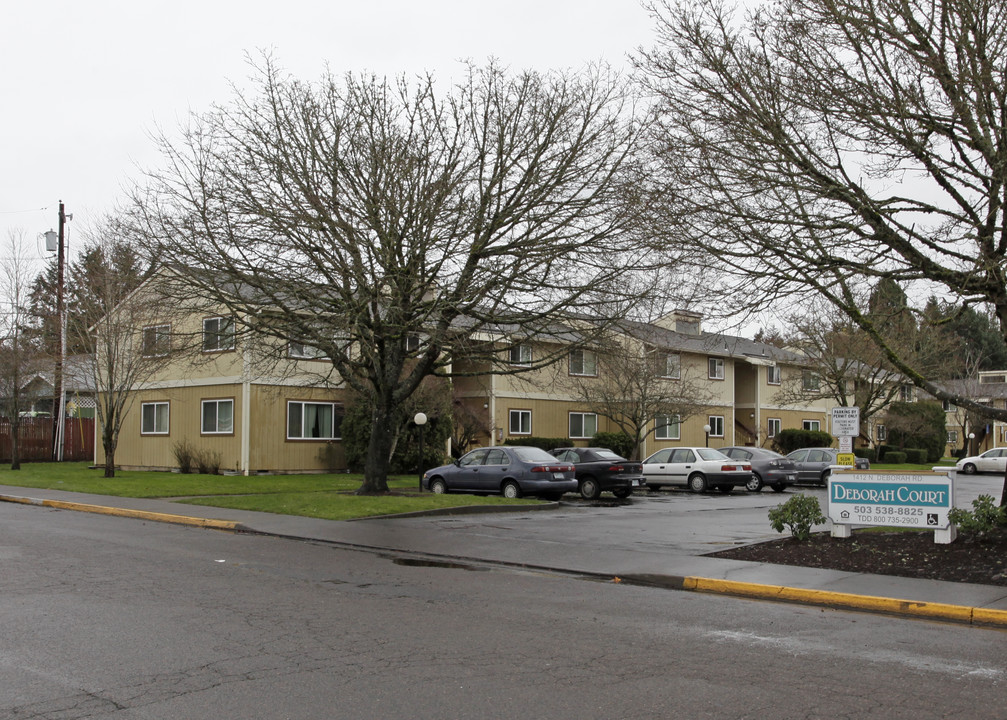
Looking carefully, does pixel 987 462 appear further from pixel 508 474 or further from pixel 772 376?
pixel 508 474

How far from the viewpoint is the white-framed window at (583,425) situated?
42.2 metres

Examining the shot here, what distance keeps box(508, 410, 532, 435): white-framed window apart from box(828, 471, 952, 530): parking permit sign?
25.8 metres

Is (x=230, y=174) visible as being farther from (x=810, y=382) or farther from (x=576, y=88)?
(x=810, y=382)

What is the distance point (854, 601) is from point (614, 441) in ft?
99.0

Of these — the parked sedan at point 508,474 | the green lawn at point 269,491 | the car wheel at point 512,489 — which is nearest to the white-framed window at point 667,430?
the green lawn at point 269,491

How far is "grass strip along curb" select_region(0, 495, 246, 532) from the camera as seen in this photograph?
55.9 feet

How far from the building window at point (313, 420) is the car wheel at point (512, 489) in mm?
11771

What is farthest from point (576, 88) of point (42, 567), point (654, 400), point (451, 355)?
point (654, 400)

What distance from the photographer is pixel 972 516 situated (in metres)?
12.1

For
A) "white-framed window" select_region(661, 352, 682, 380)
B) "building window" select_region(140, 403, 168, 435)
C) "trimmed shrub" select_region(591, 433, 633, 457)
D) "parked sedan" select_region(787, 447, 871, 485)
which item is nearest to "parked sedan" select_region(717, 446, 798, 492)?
"parked sedan" select_region(787, 447, 871, 485)

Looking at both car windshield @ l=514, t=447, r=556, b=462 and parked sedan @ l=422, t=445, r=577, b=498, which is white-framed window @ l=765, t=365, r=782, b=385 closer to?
parked sedan @ l=422, t=445, r=577, b=498

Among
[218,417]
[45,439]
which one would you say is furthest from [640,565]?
[45,439]

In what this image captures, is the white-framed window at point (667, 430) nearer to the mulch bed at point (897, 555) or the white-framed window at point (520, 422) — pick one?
the white-framed window at point (520, 422)

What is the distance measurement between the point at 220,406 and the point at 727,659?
1112 inches
